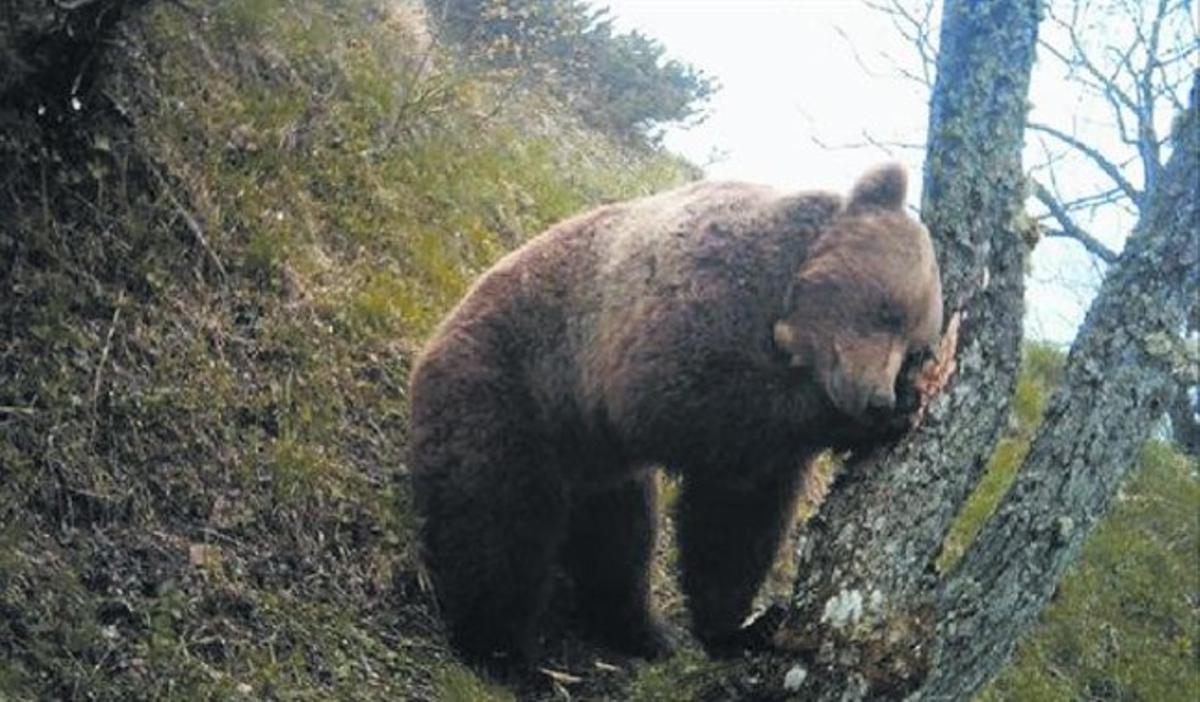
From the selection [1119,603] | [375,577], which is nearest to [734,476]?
[375,577]

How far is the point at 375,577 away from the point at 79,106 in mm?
2021

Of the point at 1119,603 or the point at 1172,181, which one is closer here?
the point at 1172,181

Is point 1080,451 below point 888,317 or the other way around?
below

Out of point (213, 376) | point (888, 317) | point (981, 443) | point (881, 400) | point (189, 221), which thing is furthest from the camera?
point (189, 221)

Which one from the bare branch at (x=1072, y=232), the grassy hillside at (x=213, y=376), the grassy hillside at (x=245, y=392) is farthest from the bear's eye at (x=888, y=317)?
the bare branch at (x=1072, y=232)

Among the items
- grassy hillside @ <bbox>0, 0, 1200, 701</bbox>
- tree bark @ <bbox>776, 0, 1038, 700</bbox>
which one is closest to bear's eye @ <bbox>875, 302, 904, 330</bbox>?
tree bark @ <bbox>776, 0, 1038, 700</bbox>

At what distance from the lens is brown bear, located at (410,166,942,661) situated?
16.0 ft

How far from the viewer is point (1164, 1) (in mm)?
10797

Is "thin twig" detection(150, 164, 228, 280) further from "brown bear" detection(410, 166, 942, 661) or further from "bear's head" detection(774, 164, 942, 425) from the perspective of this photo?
"bear's head" detection(774, 164, 942, 425)

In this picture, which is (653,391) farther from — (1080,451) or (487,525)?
(1080,451)

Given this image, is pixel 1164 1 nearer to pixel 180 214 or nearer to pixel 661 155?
pixel 661 155

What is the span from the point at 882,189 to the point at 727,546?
4.44 feet

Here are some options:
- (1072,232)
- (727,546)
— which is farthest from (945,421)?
(1072,232)

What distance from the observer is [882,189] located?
203 inches
